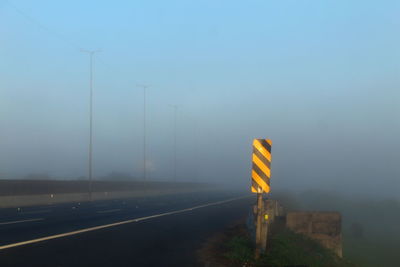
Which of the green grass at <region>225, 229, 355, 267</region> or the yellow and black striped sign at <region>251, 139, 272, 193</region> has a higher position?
the yellow and black striped sign at <region>251, 139, 272, 193</region>

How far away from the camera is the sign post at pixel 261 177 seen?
10.5 meters

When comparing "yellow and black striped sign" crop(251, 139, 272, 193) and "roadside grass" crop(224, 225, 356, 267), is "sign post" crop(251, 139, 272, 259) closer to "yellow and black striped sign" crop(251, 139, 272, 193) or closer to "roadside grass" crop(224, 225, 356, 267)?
"yellow and black striped sign" crop(251, 139, 272, 193)

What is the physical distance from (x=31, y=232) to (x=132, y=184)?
39917mm

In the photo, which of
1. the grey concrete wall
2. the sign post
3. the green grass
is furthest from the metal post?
the grey concrete wall

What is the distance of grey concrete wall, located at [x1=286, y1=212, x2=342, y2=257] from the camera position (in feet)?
59.0

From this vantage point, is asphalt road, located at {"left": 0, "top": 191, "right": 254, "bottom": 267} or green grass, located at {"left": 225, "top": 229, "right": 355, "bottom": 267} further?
green grass, located at {"left": 225, "top": 229, "right": 355, "bottom": 267}

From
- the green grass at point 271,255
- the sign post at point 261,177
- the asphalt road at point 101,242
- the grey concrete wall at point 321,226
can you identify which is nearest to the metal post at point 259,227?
the sign post at point 261,177

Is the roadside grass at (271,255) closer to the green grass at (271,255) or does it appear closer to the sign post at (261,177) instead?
the green grass at (271,255)

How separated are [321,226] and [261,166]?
8.63 metres

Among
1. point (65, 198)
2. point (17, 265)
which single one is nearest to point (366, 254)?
point (65, 198)

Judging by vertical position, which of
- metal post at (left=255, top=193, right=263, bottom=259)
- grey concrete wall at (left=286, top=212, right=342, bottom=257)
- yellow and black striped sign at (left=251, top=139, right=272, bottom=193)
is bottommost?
grey concrete wall at (left=286, top=212, right=342, bottom=257)

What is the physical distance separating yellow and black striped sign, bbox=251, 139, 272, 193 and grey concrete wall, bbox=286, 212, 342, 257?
8.05m

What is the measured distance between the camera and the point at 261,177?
10719 millimetres

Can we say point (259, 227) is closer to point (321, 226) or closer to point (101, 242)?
point (101, 242)
